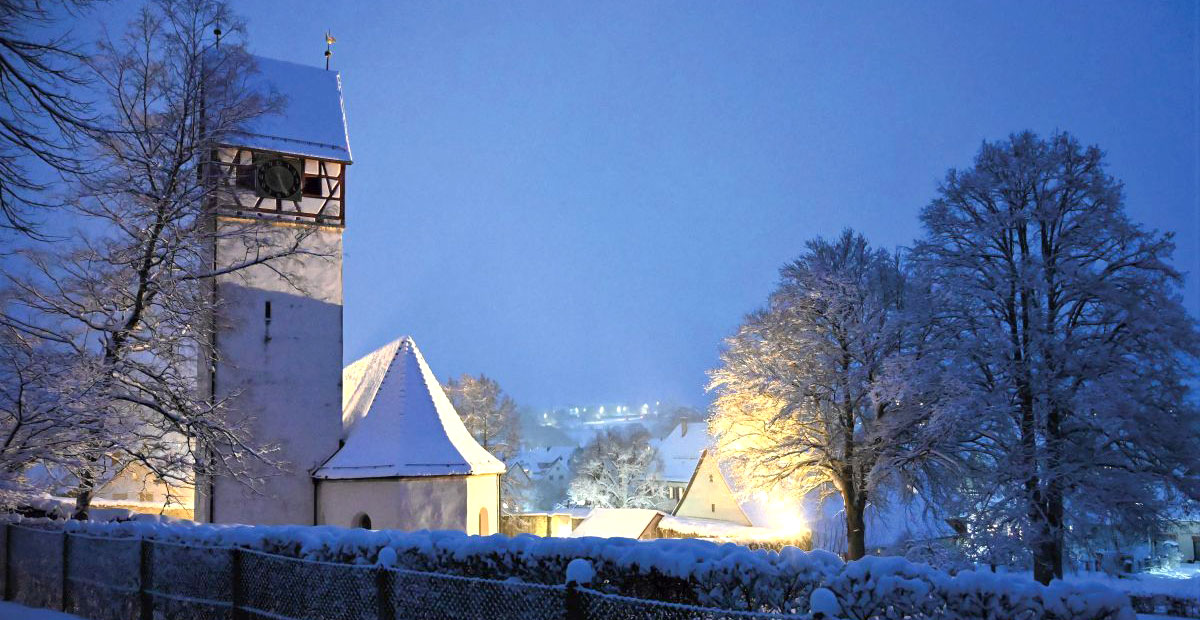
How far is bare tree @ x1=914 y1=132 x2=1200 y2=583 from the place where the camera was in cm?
1347

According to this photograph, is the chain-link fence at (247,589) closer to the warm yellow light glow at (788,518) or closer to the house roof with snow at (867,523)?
the warm yellow light glow at (788,518)

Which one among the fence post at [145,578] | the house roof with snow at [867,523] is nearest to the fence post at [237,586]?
the fence post at [145,578]

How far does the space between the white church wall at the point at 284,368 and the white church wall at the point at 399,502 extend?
74 cm

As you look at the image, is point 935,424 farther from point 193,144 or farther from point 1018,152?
point 193,144

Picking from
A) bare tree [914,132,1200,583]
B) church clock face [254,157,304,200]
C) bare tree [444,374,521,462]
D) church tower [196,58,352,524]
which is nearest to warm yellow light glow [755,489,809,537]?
bare tree [914,132,1200,583]

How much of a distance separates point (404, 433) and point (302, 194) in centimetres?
668

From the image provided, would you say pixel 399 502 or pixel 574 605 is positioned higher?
pixel 574 605

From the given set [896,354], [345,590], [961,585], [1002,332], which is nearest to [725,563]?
[961,585]

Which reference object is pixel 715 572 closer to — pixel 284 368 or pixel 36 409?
pixel 36 409

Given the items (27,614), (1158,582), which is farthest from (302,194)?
(1158,582)

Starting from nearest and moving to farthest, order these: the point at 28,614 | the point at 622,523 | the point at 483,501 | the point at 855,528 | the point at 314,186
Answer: the point at 28,614 → the point at 855,528 → the point at 483,501 → the point at 314,186 → the point at 622,523

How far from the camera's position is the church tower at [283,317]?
18609 millimetres

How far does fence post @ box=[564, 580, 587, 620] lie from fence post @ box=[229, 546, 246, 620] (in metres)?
4.58

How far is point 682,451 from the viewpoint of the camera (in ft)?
199
